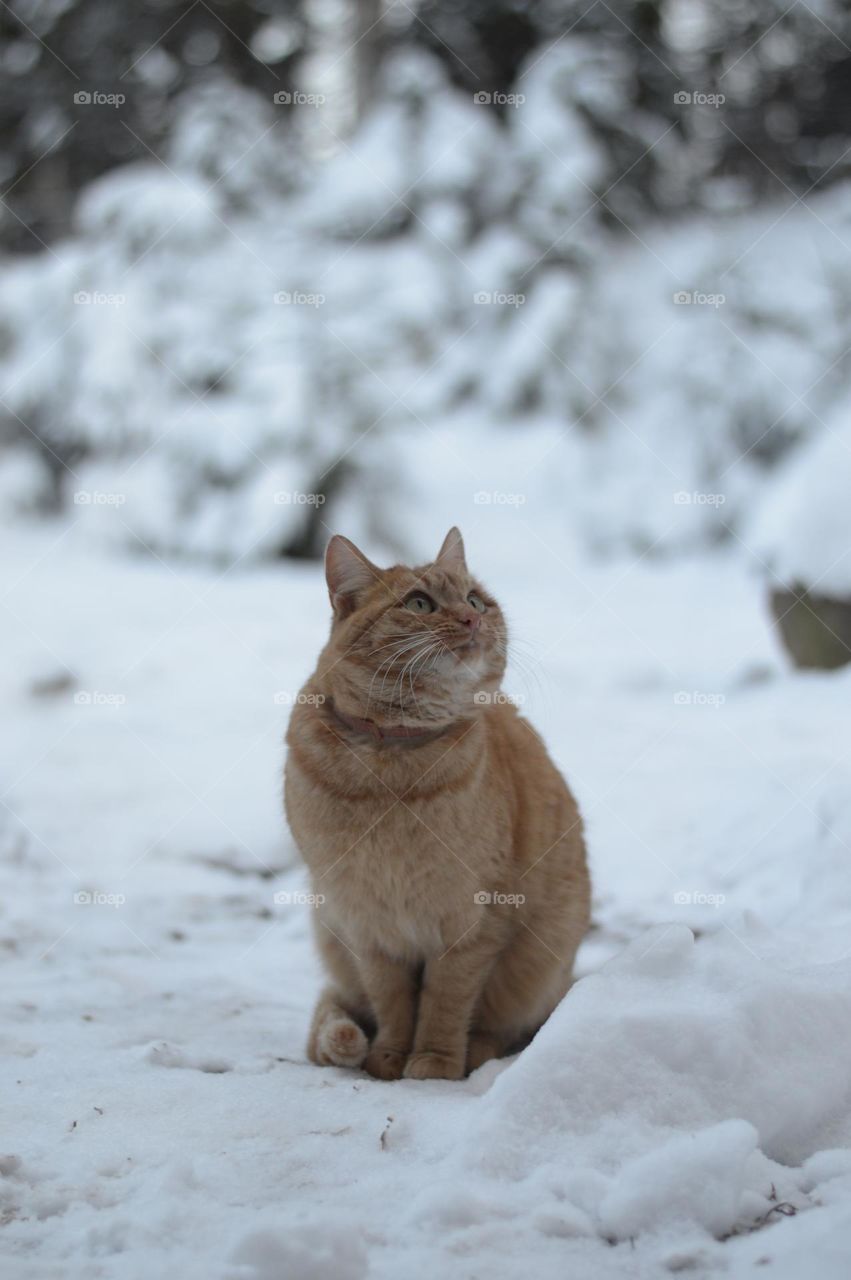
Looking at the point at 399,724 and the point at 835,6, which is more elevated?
the point at 835,6

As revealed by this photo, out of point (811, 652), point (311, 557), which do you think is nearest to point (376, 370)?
point (311, 557)

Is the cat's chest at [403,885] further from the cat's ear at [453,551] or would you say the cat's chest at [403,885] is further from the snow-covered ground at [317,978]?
the cat's ear at [453,551]

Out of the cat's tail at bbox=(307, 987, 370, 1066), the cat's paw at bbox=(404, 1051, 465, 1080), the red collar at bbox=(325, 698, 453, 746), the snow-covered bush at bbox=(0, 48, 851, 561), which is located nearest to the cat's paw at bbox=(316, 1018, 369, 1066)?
the cat's tail at bbox=(307, 987, 370, 1066)

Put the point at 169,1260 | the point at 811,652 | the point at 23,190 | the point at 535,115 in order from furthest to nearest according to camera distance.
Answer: the point at 23,190 < the point at 535,115 < the point at 811,652 < the point at 169,1260

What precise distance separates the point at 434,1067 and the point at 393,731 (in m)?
0.67

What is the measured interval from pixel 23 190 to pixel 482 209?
175 inches

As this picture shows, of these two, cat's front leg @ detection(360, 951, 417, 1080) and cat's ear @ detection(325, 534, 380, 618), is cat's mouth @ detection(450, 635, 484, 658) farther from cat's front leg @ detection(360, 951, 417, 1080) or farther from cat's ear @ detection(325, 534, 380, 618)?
cat's front leg @ detection(360, 951, 417, 1080)

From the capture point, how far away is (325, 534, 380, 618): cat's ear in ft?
7.68

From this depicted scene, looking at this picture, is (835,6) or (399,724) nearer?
(399,724)

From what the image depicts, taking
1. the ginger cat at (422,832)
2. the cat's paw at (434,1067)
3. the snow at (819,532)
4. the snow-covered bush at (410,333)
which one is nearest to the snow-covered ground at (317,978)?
the cat's paw at (434,1067)

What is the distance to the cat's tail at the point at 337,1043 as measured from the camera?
225cm

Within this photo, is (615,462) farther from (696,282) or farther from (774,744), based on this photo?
(774,744)

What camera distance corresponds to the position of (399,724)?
2.20 meters

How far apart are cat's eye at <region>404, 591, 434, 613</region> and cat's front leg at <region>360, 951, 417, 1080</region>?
2.37 feet
